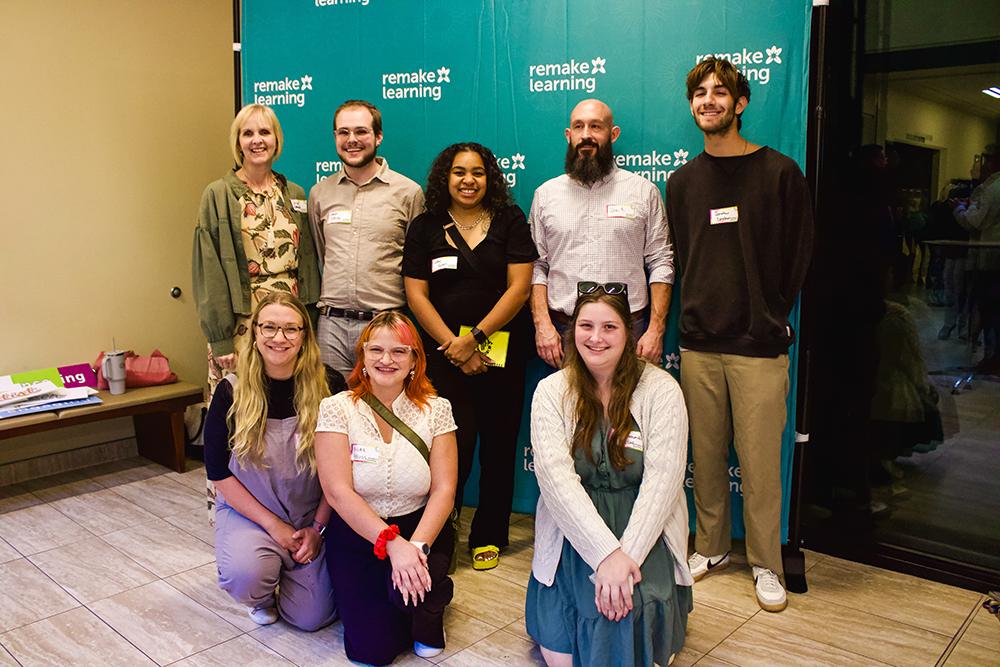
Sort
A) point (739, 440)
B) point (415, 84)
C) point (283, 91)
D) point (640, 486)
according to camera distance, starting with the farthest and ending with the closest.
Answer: point (283, 91)
point (415, 84)
point (739, 440)
point (640, 486)

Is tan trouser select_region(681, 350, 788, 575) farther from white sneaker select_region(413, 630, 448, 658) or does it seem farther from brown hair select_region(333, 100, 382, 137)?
brown hair select_region(333, 100, 382, 137)

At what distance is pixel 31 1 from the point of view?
375 cm

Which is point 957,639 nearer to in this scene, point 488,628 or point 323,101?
point 488,628

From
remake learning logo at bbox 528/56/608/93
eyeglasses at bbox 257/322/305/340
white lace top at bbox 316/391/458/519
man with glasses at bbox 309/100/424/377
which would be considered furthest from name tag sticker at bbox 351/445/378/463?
remake learning logo at bbox 528/56/608/93

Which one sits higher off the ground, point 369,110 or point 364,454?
point 369,110

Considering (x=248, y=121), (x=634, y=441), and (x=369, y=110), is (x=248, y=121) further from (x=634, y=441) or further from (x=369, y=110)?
(x=634, y=441)

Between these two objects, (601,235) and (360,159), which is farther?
(360,159)

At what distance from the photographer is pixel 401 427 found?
2.27 meters

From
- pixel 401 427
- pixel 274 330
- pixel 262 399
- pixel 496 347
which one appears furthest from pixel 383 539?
pixel 496 347

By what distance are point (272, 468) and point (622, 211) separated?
1.59 metres

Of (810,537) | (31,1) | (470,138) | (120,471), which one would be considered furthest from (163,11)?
(810,537)

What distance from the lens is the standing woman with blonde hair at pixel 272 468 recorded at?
234 cm

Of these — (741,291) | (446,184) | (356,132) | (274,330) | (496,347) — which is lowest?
(496,347)

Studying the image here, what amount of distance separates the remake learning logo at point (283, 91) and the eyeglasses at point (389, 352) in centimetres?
200
